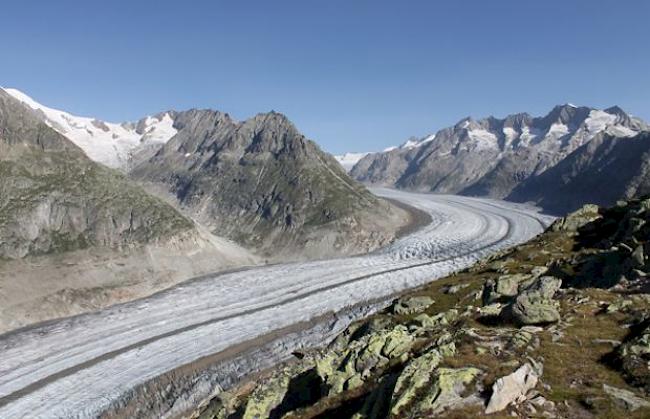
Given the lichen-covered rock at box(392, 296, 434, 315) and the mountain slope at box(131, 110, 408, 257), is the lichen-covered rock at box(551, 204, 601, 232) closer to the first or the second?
the lichen-covered rock at box(392, 296, 434, 315)

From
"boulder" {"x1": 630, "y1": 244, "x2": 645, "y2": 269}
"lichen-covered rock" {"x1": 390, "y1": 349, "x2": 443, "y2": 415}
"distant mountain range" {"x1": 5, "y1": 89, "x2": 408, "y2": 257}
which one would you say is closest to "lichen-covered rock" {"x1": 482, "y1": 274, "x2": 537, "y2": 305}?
"boulder" {"x1": 630, "y1": 244, "x2": 645, "y2": 269}

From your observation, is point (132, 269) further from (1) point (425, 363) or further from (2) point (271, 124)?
(2) point (271, 124)

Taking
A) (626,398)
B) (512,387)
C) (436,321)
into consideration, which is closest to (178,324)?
(436,321)

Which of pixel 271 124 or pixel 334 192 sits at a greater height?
pixel 271 124

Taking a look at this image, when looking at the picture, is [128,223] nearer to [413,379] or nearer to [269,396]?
[269,396]

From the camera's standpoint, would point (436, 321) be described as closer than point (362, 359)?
No

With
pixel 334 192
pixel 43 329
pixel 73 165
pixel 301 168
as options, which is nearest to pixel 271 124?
pixel 301 168
